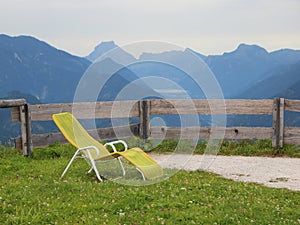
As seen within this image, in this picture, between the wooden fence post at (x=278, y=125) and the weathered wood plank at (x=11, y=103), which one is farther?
the wooden fence post at (x=278, y=125)

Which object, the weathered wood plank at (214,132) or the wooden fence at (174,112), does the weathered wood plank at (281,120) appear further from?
the weathered wood plank at (214,132)

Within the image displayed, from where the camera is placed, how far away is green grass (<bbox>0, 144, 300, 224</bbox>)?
423 cm

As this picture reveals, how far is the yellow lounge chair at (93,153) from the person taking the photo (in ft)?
21.2

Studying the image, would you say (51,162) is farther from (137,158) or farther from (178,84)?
(178,84)

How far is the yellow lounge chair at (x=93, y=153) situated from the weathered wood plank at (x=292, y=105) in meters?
4.50

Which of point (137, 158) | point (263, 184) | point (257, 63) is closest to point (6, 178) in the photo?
point (137, 158)

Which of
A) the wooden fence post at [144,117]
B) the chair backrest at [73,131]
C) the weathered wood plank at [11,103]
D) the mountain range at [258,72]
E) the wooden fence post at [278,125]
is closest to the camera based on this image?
the chair backrest at [73,131]

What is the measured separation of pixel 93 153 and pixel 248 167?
334 centimetres

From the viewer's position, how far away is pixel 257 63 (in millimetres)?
86250

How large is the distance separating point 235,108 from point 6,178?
5.91 m

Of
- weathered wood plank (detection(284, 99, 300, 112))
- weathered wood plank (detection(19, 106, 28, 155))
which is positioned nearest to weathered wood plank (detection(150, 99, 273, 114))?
weathered wood plank (detection(284, 99, 300, 112))

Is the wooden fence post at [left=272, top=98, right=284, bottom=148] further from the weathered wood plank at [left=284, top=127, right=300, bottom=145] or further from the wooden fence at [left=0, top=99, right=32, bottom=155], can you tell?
the wooden fence at [left=0, top=99, right=32, bottom=155]

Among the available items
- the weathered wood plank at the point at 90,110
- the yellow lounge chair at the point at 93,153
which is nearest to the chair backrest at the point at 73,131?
the yellow lounge chair at the point at 93,153

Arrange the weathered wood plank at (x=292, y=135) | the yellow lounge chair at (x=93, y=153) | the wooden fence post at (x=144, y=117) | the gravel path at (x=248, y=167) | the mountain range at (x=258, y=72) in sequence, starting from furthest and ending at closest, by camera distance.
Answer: the mountain range at (x=258, y=72) → the wooden fence post at (x=144, y=117) → the weathered wood plank at (x=292, y=135) → the gravel path at (x=248, y=167) → the yellow lounge chair at (x=93, y=153)
